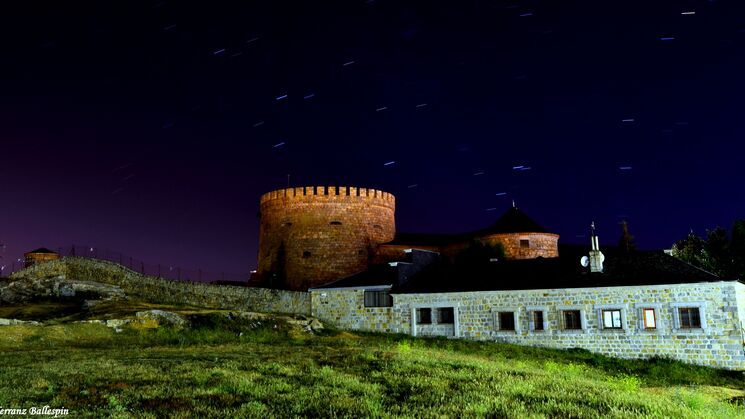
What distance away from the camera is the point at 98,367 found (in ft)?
45.9

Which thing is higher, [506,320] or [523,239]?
[523,239]

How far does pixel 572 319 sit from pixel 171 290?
21.7m

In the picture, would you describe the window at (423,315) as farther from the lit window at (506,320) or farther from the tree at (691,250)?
the tree at (691,250)

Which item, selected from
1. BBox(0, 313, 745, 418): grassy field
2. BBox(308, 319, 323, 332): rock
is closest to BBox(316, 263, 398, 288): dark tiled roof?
BBox(308, 319, 323, 332): rock

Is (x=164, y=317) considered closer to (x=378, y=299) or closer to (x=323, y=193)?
(x=378, y=299)

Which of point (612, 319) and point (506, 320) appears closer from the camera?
point (612, 319)

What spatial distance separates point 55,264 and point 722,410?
33325 mm

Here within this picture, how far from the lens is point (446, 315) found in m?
28.8

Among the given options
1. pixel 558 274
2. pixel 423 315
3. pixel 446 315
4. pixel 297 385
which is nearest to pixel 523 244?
pixel 558 274

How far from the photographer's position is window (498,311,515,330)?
27.2 m

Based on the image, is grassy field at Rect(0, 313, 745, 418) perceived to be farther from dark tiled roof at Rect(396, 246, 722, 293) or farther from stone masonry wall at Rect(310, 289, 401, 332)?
stone masonry wall at Rect(310, 289, 401, 332)

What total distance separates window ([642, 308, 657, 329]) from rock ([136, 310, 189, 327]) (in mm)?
18254

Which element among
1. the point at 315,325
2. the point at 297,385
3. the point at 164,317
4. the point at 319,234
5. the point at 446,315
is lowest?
the point at 297,385

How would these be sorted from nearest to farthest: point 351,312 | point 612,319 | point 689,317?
point 689,317 → point 612,319 → point 351,312
